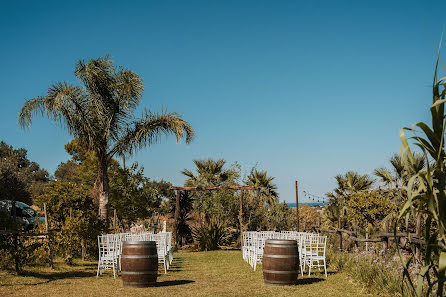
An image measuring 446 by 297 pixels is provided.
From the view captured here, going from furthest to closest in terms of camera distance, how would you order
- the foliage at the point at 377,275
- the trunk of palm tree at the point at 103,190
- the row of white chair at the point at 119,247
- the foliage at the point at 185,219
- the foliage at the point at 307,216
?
the foliage at the point at 307,216 → the foliage at the point at 185,219 → the trunk of palm tree at the point at 103,190 → the row of white chair at the point at 119,247 → the foliage at the point at 377,275

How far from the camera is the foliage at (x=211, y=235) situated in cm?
1956

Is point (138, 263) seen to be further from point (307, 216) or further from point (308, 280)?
point (307, 216)

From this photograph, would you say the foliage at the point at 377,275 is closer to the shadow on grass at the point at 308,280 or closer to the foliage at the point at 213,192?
the shadow on grass at the point at 308,280

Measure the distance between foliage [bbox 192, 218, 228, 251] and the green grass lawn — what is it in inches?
251

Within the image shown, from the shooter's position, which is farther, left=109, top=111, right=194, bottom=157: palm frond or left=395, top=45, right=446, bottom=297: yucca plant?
left=109, top=111, right=194, bottom=157: palm frond

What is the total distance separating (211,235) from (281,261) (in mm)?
10864

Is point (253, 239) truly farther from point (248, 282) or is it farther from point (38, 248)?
point (38, 248)

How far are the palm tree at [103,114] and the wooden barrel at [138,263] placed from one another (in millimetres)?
7265

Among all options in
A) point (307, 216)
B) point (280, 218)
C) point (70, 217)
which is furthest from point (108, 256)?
point (307, 216)

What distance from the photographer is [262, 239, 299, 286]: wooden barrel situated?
904 cm

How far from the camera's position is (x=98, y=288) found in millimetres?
9438

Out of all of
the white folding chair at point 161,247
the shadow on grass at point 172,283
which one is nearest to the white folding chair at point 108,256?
the white folding chair at point 161,247

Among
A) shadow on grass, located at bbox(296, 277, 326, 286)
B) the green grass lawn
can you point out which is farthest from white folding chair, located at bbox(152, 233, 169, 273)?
shadow on grass, located at bbox(296, 277, 326, 286)

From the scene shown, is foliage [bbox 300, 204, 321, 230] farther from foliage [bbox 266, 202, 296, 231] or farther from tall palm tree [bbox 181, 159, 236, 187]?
tall palm tree [bbox 181, 159, 236, 187]
